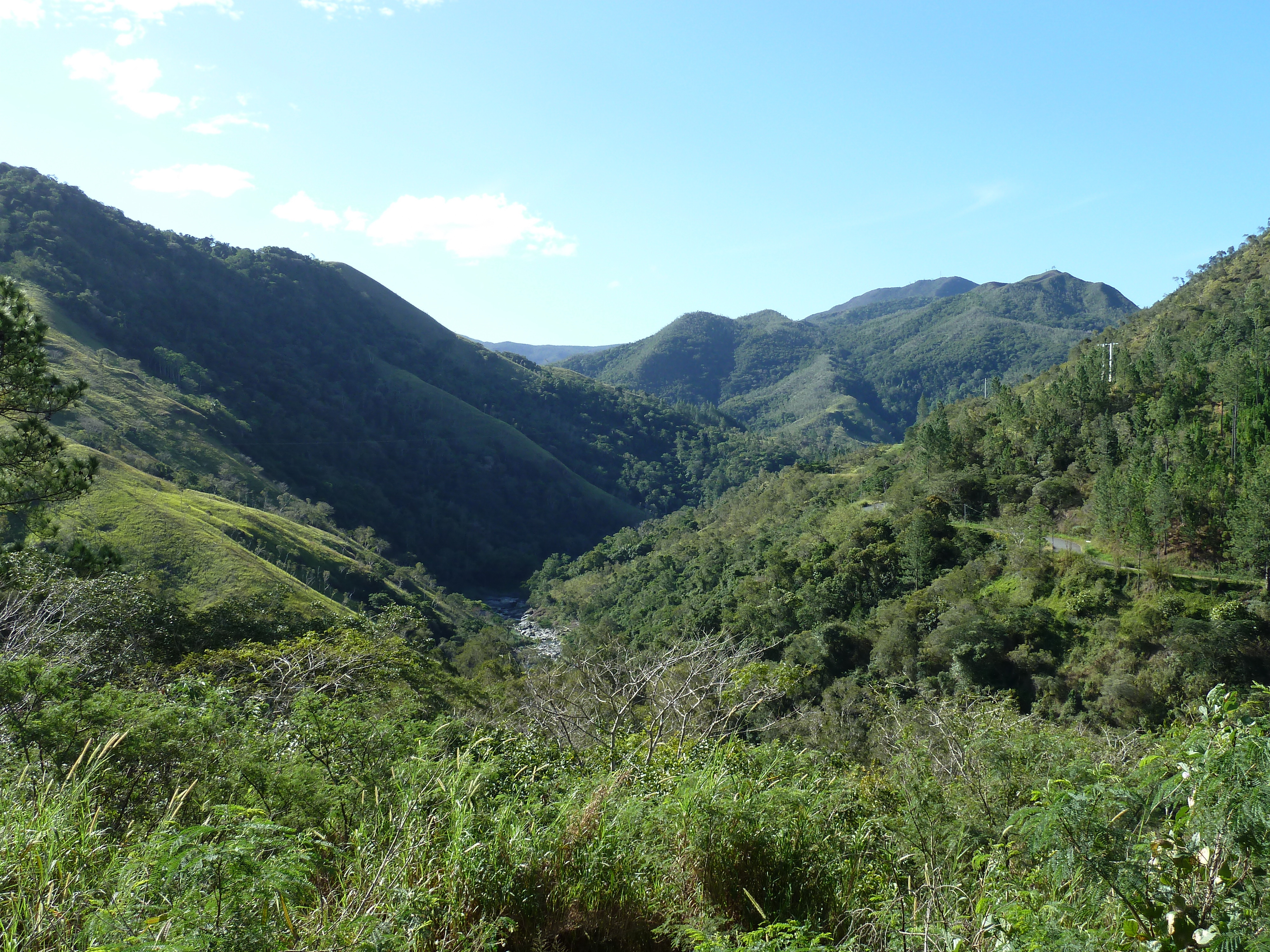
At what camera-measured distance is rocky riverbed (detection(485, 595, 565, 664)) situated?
49250mm

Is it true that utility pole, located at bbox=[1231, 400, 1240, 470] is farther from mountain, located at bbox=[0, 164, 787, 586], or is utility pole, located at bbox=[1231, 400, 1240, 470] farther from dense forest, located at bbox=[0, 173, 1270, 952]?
mountain, located at bbox=[0, 164, 787, 586]

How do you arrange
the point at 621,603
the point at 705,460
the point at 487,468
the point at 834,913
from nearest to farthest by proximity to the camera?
the point at 834,913 → the point at 621,603 → the point at 487,468 → the point at 705,460

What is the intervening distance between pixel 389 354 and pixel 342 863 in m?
144

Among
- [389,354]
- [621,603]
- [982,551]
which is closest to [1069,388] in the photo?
[982,551]

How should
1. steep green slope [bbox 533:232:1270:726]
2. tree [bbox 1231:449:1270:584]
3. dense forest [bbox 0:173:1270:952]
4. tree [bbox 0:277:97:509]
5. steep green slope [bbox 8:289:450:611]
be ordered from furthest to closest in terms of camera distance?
steep green slope [bbox 8:289:450:611] → tree [bbox 1231:449:1270:584] → steep green slope [bbox 533:232:1270:726] → tree [bbox 0:277:97:509] → dense forest [bbox 0:173:1270:952]

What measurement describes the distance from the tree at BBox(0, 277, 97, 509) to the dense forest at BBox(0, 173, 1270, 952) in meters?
0.05

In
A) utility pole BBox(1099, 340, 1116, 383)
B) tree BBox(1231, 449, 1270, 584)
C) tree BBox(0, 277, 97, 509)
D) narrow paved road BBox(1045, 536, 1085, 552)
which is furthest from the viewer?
utility pole BBox(1099, 340, 1116, 383)

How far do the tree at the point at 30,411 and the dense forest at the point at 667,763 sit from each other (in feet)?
0.17

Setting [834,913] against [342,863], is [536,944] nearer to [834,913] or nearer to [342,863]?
[342,863]

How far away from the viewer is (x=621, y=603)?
68.5 metres

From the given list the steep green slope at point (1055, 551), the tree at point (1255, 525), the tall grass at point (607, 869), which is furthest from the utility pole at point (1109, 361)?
the tall grass at point (607, 869)

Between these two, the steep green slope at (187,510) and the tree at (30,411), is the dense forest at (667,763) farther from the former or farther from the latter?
the steep green slope at (187,510)

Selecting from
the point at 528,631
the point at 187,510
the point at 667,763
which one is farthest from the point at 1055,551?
the point at 528,631

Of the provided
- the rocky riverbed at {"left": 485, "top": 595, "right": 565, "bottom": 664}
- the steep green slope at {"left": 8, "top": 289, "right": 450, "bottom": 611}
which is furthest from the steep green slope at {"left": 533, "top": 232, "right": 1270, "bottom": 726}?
the steep green slope at {"left": 8, "top": 289, "right": 450, "bottom": 611}
